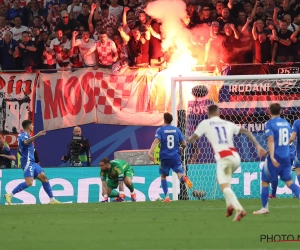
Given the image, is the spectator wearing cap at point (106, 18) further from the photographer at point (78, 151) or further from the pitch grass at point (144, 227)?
the pitch grass at point (144, 227)

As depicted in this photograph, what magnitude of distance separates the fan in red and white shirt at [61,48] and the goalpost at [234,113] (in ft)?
10.7

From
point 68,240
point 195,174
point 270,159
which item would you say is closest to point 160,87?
point 195,174

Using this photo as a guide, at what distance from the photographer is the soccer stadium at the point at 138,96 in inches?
786

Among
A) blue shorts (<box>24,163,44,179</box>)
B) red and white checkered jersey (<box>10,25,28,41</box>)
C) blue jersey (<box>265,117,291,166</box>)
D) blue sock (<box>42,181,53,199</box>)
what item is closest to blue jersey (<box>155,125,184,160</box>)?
blue sock (<box>42,181,53,199</box>)

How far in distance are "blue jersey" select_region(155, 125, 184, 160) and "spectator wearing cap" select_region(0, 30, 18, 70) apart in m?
6.14

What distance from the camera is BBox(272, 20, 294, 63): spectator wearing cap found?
2139cm

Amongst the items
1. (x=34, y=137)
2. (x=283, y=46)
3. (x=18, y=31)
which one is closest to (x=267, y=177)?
(x=34, y=137)

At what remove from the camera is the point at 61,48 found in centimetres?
2323

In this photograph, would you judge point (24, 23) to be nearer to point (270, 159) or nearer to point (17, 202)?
point (17, 202)

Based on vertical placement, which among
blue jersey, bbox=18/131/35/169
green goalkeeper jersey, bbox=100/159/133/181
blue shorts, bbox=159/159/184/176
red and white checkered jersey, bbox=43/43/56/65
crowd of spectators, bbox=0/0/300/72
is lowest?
green goalkeeper jersey, bbox=100/159/133/181

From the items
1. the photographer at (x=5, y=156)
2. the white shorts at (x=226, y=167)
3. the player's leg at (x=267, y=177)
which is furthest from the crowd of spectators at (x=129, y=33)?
the white shorts at (x=226, y=167)

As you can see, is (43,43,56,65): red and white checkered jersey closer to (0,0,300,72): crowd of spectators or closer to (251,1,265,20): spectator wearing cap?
(0,0,300,72): crowd of spectators

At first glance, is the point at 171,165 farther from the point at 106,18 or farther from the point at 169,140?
the point at 106,18

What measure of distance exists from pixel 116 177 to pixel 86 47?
14.2 ft
